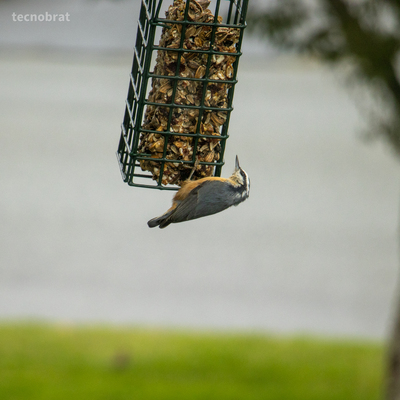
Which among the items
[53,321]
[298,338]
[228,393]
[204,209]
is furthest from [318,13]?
[53,321]

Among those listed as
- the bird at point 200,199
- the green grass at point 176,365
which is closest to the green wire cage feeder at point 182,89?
the bird at point 200,199

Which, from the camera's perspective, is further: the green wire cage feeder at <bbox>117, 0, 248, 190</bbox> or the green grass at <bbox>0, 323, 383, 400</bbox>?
the green grass at <bbox>0, 323, 383, 400</bbox>

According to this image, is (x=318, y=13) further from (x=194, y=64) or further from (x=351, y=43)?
(x=194, y=64)

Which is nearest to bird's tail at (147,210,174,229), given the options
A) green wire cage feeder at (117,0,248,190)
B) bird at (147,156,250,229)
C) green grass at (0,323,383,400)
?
bird at (147,156,250,229)

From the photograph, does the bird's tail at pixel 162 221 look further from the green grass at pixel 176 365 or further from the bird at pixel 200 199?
the green grass at pixel 176 365

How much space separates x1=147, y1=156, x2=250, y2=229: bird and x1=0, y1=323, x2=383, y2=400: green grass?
9.72 feet

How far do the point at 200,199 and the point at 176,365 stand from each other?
3666 mm

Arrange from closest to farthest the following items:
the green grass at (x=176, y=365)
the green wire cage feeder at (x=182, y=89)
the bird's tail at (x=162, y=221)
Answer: the green wire cage feeder at (x=182, y=89) < the bird's tail at (x=162, y=221) < the green grass at (x=176, y=365)

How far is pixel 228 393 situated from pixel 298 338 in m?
1.70

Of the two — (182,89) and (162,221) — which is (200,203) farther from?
(182,89)

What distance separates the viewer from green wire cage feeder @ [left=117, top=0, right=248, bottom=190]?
3.02m

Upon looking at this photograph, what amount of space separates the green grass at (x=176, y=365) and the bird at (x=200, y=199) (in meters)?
2.96

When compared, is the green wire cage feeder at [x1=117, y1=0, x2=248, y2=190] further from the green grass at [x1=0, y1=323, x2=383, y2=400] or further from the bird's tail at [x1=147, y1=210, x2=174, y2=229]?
the green grass at [x1=0, y1=323, x2=383, y2=400]

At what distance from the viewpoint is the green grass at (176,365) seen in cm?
568
